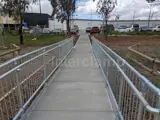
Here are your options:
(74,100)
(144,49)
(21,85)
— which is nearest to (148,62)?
(144,49)

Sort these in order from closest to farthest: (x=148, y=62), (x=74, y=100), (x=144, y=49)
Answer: (x=74, y=100), (x=148, y=62), (x=144, y=49)

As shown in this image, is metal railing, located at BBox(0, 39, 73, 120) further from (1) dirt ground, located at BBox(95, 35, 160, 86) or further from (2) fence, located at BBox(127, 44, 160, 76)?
(2) fence, located at BBox(127, 44, 160, 76)

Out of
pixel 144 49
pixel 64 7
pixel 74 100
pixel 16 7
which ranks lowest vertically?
pixel 74 100

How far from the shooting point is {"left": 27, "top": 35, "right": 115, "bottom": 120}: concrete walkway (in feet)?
12.1

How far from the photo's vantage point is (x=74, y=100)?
4.40m

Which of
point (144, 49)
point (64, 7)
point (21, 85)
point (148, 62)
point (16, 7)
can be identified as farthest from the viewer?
point (64, 7)

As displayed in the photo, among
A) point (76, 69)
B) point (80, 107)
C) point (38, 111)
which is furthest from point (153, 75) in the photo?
point (38, 111)

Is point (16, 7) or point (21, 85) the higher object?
point (16, 7)

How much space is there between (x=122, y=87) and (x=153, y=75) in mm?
4267

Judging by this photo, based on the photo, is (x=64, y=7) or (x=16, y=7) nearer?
(x=16, y=7)

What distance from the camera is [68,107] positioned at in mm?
4035

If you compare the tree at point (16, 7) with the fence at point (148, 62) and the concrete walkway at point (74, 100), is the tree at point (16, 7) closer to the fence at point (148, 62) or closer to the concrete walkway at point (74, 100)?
the fence at point (148, 62)

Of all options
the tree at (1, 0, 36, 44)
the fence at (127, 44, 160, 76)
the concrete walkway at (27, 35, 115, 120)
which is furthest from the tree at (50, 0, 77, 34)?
the concrete walkway at (27, 35, 115, 120)

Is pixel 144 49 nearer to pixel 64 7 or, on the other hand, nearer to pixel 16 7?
pixel 16 7
